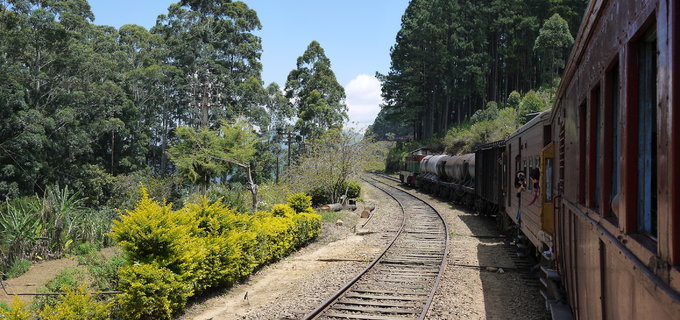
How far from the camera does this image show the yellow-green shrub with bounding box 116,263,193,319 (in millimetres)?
7898

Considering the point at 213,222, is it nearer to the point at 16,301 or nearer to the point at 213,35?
the point at 16,301

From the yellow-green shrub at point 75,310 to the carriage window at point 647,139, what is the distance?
263 inches

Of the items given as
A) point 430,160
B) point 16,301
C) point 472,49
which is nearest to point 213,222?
point 16,301

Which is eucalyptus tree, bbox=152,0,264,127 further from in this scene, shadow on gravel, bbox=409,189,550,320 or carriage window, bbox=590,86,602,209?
carriage window, bbox=590,86,602,209

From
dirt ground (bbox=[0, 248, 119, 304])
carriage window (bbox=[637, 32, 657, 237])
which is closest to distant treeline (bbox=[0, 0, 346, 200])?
dirt ground (bbox=[0, 248, 119, 304])

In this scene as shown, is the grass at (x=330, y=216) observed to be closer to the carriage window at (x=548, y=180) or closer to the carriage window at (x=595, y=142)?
the carriage window at (x=548, y=180)

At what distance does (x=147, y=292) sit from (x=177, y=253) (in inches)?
37.1

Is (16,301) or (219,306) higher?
(16,301)

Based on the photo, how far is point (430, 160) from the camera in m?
34.2

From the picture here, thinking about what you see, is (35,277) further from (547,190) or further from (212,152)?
(547,190)

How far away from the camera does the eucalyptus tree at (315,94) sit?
168ft

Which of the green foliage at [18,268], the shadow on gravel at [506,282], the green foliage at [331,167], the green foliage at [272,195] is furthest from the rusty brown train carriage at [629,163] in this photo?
the green foliage at [331,167]

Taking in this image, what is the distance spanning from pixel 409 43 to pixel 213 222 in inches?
2030

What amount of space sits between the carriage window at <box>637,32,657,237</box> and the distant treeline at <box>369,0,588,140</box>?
46.5 m
